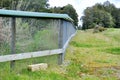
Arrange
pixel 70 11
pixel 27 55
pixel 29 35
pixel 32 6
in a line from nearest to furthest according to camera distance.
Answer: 1. pixel 27 55
2. pixel 29 35
3. pixel 32 6
4. pixel 70 11

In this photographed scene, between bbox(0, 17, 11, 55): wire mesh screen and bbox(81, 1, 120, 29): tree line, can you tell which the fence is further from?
bbox(81, 1, 120, 29): tree line

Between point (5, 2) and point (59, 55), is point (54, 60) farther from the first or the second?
point (5, 2)

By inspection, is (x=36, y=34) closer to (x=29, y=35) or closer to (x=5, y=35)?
(x=29, y=35)

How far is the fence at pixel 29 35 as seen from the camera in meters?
6.93

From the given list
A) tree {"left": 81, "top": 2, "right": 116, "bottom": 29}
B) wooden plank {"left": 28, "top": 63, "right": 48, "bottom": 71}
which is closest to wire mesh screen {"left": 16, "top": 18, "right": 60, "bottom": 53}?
wooden plank {"left": 28, "top": 63, "right": 48, "bottom": 71}

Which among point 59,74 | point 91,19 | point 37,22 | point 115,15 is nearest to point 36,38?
point 37,22

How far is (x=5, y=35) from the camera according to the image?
22.9 ft

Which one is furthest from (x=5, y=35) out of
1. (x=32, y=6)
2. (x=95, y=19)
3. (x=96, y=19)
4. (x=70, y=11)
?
(x=70, y=11)

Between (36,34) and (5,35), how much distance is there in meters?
1.12

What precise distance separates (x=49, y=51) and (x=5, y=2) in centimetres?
1557

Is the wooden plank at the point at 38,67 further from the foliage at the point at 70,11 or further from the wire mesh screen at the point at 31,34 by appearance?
the foliage at the point at 70,11

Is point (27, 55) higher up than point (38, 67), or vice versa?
point (27, 55)

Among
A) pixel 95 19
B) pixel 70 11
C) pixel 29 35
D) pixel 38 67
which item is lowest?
pixel 38 67

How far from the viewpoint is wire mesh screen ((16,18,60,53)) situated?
739 cm
